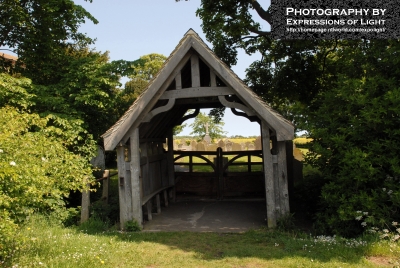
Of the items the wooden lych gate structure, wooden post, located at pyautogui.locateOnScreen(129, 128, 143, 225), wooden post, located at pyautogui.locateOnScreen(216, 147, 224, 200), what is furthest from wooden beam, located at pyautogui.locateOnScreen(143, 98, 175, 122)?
wooden post, located at pyautogui.locateOnScreen(216, 147, 224, 200)

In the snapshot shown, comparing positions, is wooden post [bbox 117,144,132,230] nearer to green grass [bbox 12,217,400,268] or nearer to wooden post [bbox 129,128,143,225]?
wooden post [bbox 129,128,143,225]

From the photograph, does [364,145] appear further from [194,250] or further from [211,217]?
[211,217]

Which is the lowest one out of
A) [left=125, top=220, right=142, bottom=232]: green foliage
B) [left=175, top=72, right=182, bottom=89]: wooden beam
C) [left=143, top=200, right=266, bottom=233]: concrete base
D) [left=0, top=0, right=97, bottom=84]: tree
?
[left=143, top=200, right=266, bottom=233]: concrete base

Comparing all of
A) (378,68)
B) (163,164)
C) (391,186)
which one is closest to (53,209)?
(163,164)

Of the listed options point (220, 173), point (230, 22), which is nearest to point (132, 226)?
→ point (220, 173)

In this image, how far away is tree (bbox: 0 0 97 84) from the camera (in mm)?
10562

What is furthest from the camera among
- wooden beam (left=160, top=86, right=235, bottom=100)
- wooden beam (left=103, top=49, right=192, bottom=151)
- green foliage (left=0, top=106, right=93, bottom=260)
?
wooden beam (left=160, top=86, right=235, bottom=100)

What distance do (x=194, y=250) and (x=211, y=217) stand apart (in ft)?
9.29

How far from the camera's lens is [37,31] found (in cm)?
1088

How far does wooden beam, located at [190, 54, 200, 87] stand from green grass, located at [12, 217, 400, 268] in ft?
11.3

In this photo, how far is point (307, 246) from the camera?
6.15m

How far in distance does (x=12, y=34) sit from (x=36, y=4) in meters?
1.26

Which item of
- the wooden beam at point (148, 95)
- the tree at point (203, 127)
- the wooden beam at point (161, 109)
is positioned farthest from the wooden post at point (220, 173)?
the tree at point (203, 127)

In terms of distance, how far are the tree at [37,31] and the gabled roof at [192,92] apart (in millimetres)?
4442
